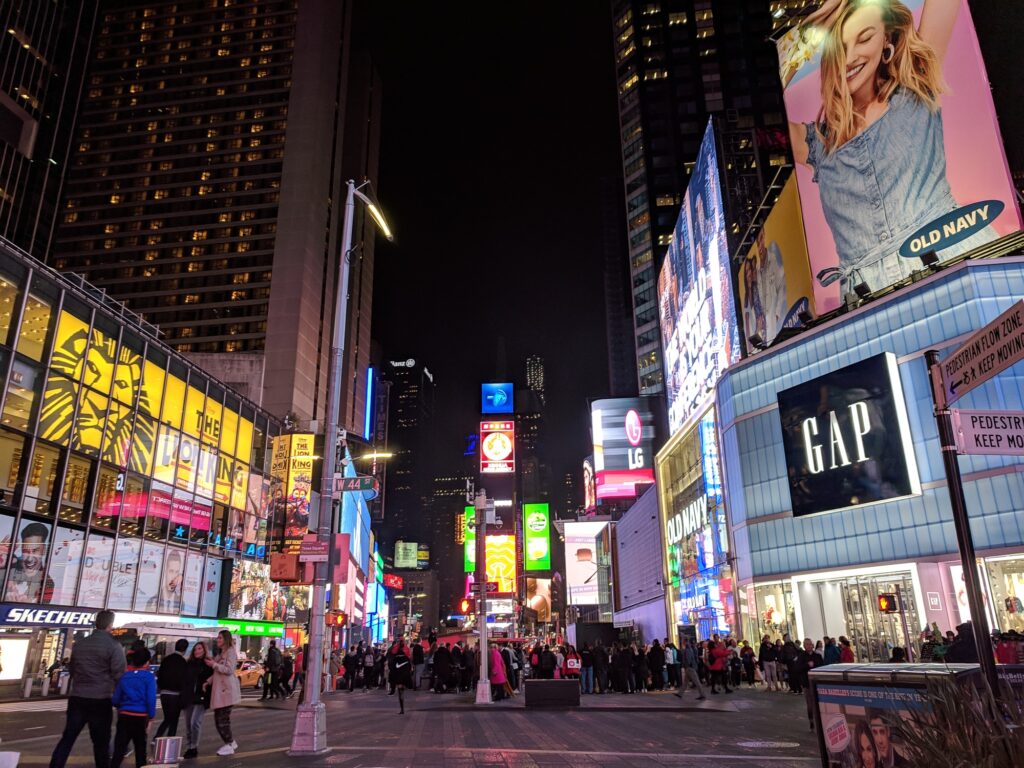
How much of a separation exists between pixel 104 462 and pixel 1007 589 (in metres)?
39.8

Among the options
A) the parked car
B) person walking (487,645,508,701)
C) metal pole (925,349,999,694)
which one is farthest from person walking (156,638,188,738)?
the parked car

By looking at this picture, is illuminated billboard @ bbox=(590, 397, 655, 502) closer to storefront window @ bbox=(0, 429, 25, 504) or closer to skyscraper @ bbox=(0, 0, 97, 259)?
storefront window @ bbox=(0, 429, 25, 504)

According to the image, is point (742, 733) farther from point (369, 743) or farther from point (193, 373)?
point (193, 373)

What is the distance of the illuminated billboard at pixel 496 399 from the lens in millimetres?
67312

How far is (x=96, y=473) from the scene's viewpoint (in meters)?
31.7

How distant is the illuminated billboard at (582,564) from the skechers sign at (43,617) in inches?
2927

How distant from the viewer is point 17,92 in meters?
70.2

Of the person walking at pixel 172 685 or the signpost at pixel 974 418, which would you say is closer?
the signpost at pixel 974 418

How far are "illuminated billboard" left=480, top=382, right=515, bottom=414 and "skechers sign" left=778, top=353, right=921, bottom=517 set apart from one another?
34.2 meters

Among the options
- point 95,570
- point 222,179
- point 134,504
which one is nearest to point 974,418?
point 95,570

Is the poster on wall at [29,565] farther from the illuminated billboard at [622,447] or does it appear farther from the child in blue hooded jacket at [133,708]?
the illuminated billboard at [622,447]

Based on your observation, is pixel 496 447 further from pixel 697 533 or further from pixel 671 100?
pixel 671 100

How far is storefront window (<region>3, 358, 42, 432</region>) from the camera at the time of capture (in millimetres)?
27172

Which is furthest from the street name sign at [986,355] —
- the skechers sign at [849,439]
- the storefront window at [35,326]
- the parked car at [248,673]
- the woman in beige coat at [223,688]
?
the parked car at [248,673]
